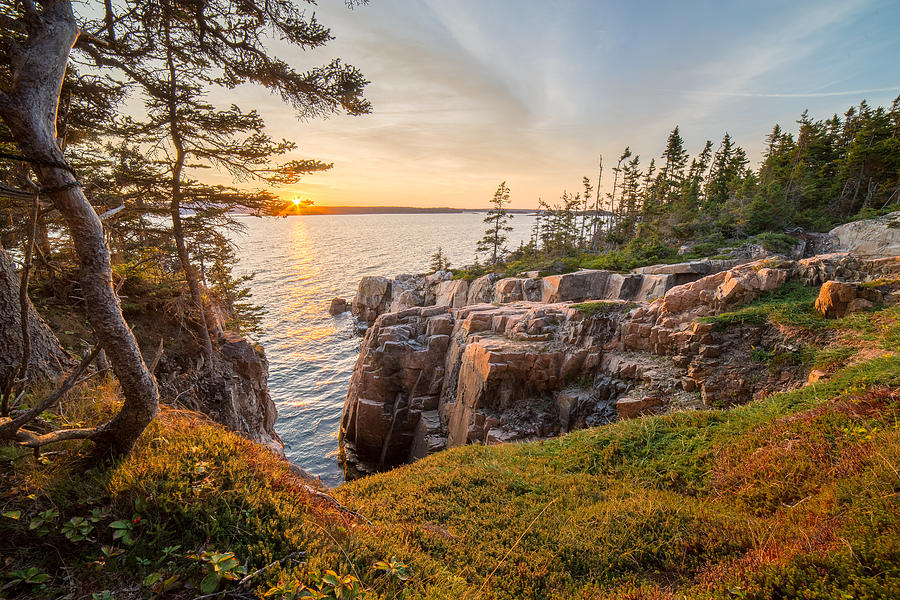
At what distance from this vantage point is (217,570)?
2.57 metres

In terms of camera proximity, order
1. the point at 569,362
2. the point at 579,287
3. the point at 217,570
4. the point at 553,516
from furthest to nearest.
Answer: the point at 579,287
the point at 569,362
the point at 553,516
the point at 217,570

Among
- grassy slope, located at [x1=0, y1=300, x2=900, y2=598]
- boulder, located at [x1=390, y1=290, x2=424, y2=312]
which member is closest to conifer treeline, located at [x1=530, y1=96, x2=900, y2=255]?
boulder, located at [x1=390, y1=290, x2=424, y2=312]

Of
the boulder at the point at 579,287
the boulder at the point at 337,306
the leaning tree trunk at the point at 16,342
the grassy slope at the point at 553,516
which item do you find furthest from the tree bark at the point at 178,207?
the boulder at the point at 337,306

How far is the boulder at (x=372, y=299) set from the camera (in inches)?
1571

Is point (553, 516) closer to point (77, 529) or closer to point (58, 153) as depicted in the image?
point (77, 529)

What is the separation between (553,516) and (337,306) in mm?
40656

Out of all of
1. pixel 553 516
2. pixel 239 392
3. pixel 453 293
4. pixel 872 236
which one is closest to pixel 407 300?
pixel 453 293

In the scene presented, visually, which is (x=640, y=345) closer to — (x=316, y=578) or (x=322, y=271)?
(x=316, y=578)

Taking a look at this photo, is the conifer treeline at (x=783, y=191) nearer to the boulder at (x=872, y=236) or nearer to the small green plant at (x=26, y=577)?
the boulder at (x=872, y=236)

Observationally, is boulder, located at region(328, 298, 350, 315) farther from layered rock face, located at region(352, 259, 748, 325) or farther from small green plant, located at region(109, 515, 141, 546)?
small green plant, located at region(109, 515, 141, 546)

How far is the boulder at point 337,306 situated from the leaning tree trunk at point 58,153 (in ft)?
133

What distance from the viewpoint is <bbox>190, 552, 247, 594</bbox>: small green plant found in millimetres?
2568

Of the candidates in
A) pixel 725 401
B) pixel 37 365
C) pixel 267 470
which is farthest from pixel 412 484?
pixel 725 401

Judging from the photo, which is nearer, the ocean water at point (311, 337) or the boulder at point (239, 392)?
the boulder at point (239, 392)
